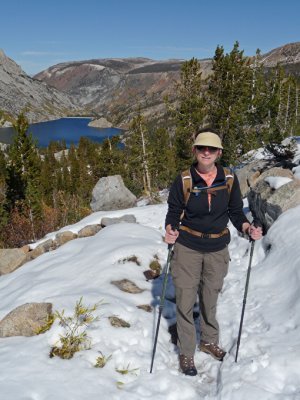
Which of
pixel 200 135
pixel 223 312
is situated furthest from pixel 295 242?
pixel 200 135

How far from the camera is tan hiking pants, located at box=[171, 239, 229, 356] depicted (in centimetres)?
509

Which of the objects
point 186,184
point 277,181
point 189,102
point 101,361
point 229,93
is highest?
point 229,93

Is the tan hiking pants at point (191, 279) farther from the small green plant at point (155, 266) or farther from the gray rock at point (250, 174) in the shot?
the gray rock at point (250, 174)

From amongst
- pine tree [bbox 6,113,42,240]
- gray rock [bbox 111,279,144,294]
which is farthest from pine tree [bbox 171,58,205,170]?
gray rock [bbox 111,279,144,294]

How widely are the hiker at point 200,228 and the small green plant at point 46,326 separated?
2156 mm

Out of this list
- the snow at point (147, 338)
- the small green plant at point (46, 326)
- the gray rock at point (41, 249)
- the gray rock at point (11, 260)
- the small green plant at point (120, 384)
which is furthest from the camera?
the gray rock at point (41, 249)

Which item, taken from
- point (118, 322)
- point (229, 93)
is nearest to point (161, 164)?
point (229, 93)

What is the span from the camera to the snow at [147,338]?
14.8ft

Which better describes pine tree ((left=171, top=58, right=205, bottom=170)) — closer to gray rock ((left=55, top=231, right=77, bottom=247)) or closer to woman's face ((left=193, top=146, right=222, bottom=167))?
gray rock ((left=55, top=231, right=77, bottom=247))

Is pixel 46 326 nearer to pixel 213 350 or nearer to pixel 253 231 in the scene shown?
pixel 213 350

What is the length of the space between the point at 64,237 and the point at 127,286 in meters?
6.63

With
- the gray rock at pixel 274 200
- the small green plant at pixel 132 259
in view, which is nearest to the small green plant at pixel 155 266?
the small green plant at pixel 132 259

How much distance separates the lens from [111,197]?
2612 cm

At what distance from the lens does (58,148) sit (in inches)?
5738
